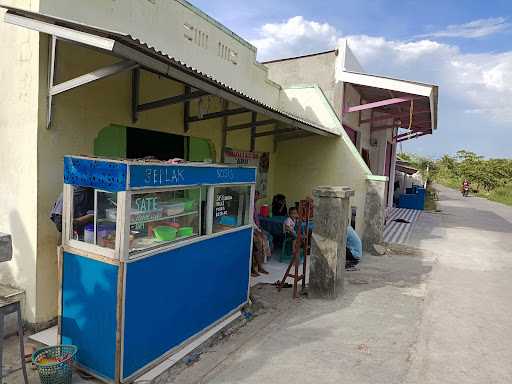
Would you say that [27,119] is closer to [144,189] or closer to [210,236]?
[144,189]

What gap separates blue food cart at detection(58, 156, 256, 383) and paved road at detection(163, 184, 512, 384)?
47 cm

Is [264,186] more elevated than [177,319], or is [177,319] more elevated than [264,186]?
[264,186]

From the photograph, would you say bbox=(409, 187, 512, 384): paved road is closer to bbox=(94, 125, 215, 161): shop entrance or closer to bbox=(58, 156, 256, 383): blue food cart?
bbox=(58, 156, 256, 383): blue food cart

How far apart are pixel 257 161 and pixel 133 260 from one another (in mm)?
6182

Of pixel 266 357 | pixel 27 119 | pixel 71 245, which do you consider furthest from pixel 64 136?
pixel 266 357

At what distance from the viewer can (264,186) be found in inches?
380

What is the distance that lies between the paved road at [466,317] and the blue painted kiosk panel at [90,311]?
272 centimetres

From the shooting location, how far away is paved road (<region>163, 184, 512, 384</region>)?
3.58 m

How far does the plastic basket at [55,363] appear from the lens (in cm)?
303

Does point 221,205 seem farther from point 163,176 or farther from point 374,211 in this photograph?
point 374,211

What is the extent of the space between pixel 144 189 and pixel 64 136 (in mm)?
1574

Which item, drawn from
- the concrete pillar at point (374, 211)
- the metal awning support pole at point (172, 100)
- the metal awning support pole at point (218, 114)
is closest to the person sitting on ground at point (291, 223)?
the metal awning support pole at point (218, 114)

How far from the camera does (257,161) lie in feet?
29.9

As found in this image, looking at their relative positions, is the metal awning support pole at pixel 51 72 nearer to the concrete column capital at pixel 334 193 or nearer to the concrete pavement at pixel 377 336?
the concrete pavement at pixel 377 336
